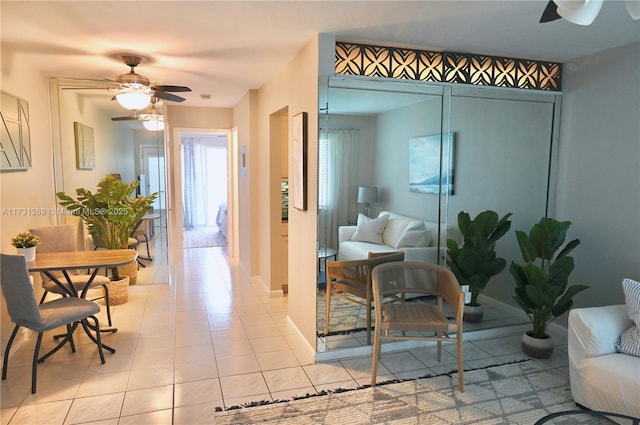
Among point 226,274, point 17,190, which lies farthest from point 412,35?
point 226,274

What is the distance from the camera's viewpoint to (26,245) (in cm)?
314

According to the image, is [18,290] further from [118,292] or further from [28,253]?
[118,292]

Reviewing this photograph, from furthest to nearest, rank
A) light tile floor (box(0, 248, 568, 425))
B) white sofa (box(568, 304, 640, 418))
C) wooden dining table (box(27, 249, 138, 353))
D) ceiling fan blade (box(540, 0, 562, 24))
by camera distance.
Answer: wooden dining table (box(27, 249, 138, 353))
light tile floor (box(0, 248, 568, 425))
white sofa (box(568, 304, 640, 418))
ceiling fan blade (box(540, 0, 562, 24))

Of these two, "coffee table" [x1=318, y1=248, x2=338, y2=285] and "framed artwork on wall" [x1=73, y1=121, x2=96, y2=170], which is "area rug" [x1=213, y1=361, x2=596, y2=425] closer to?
"coffee table" [x1=318, y1=248, x2=338, y2=285]

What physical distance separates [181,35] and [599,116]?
3.31m

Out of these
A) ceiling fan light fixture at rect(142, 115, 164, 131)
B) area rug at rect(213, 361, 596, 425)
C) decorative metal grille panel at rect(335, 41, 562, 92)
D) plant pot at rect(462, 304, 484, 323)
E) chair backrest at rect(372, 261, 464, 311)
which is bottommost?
area rug at rect(213, 361, 596, 425)

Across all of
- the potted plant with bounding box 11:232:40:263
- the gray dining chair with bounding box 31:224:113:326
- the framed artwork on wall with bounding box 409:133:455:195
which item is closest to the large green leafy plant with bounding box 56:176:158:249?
the gray dining chair with bounding box 31:224:113:326

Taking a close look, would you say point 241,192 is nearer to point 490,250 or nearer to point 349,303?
point 349,303

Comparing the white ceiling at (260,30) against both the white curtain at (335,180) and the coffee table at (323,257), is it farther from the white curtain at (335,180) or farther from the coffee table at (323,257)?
the coffee table at (323,257)

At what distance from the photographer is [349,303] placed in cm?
337

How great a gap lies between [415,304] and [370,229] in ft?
2.24

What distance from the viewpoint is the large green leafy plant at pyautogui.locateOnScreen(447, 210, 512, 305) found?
11.6 feet

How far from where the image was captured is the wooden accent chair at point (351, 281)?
330 cm

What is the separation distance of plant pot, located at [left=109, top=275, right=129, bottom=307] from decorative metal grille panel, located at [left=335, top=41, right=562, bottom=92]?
327cm
